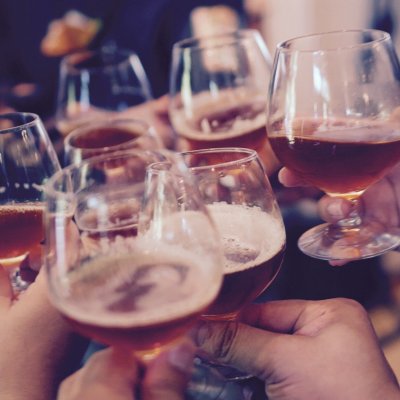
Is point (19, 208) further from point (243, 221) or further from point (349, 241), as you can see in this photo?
point (349, 241)

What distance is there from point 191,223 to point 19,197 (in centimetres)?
47

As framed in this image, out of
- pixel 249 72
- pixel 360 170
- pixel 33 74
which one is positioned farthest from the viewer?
pixel 33 74

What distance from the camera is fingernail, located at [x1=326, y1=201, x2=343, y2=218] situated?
1.23 meters

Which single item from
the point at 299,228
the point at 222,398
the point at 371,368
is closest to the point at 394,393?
the point at 371,368

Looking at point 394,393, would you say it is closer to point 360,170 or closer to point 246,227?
point 246,227

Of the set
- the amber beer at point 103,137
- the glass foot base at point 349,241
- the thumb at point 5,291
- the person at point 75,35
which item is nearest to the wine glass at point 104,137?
the amber beer at point 103,137

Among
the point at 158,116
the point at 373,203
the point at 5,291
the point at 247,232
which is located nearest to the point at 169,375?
the point at 247,232

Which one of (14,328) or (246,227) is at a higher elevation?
(246,227)

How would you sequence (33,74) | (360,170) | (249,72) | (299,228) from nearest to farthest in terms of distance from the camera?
(360,170) < (249,72) < (299,228) < (33,74)

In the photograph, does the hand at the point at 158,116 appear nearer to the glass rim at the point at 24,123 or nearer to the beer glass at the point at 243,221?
the glass rim at the point at 24,123

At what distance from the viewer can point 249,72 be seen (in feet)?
4.92

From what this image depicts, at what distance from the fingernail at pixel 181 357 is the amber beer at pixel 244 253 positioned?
10 cm

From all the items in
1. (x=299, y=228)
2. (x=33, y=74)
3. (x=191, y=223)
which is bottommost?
(x=299, y=228)

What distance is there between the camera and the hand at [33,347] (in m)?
0.86
